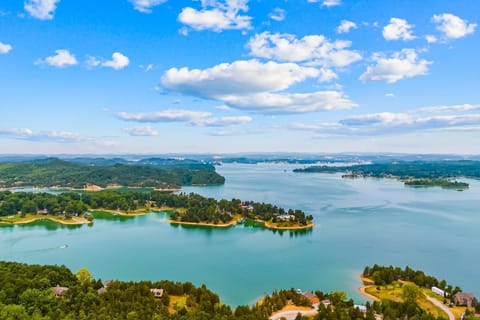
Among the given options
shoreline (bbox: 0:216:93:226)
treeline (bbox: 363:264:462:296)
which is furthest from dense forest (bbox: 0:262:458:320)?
shoreline (bbox: 0:216:93:226)

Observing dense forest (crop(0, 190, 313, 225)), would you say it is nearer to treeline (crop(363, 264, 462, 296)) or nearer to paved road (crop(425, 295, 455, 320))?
treeline (crop(363, 264, 462, 296))

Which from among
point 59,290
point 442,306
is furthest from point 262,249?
point 59,290

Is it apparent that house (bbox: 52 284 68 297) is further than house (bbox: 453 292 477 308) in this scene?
No

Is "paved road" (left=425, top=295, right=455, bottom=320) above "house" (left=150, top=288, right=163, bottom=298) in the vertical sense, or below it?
below

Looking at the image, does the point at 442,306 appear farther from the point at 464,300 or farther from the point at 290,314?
the point at 290,314

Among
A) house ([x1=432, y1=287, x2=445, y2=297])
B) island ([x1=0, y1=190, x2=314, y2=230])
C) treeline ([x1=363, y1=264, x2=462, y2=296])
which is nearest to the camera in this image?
house ([x1=432, y1=287, x2=445, y2=297])

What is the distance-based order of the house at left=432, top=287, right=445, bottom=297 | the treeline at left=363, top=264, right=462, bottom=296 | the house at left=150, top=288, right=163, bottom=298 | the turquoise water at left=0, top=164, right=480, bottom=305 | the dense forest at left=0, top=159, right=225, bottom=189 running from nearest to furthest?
the house at left=150, top=288, right=163, bottom=298
the house at left=432, top=287, right=445, bottom=297
the treeline at left=363, top=264, right=462, bottom=296
the turquoise water at left=0, top=164, right=480, bottom=305
the dense forest at left=0, top=159, right=225, bottom=189

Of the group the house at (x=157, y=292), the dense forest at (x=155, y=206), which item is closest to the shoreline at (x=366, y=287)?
the house at (x=157, y=292)

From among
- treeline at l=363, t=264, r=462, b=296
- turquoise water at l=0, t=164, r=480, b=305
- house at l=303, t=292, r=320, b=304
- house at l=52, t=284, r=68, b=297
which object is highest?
house at l=52, t=284, r=68, b=297

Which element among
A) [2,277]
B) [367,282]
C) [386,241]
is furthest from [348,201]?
[2,277]
